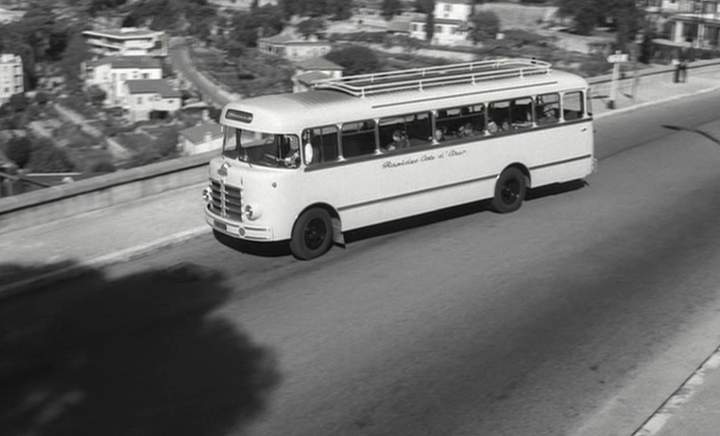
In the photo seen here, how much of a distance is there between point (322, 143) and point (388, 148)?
4.30 ft

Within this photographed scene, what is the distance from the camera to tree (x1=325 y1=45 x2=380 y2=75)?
118 meters

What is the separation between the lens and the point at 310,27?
6309 inches

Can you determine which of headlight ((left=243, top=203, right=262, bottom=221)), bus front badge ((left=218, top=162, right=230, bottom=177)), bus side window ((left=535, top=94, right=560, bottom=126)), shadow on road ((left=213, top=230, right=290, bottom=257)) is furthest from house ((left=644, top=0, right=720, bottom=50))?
headlight ((left=243, top=203, right=262, bottom=221))

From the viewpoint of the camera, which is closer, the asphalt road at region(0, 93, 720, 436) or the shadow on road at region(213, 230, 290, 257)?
the asphalt road at region(0, 93, 720, 436)

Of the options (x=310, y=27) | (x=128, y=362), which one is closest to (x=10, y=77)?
(x=310, y=27)

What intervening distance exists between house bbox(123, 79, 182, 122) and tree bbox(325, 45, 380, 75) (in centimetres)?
2367

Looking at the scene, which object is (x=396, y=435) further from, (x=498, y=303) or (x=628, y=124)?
(x=628, y=124)

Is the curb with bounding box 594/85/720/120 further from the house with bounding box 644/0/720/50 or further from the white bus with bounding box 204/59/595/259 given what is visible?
the house with bounding box 644/0/720/50

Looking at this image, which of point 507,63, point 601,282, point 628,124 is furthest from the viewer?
point 628,124

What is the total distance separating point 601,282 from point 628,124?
14.3 meters

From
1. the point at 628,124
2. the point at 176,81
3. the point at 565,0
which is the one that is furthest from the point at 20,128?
the point at 628,124

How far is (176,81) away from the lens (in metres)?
127

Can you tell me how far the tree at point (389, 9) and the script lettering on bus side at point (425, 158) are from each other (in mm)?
154659

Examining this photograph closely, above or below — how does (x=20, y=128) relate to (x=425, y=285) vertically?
below
